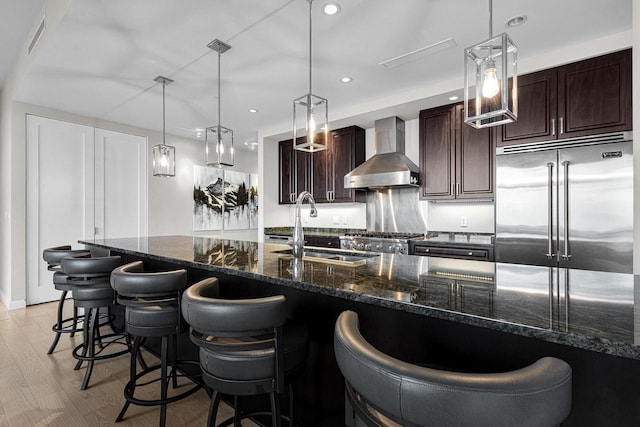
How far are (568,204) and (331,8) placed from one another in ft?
8.24

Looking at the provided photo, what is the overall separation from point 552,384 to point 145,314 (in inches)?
67.0

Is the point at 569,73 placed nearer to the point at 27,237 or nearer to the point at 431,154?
the point at 431,154

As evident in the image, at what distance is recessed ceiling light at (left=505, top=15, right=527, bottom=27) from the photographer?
92.7 inches

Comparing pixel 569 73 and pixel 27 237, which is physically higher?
pixel 569 73

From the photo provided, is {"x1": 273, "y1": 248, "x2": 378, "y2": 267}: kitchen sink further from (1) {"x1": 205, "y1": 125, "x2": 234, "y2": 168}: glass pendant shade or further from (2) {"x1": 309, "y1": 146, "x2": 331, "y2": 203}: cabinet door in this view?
(2) {"x1": 309, "y1": 146, "x2": 331, "y2": 203}: cabinet door

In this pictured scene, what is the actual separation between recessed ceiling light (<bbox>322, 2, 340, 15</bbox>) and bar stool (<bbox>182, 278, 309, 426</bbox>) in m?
1.99

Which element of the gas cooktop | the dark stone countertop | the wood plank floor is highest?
the dark stone countertop

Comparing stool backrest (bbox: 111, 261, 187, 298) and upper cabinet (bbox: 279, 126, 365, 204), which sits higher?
upper cabinet (bbox: 279, 126, 365, 204)

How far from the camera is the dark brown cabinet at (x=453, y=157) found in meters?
3.46

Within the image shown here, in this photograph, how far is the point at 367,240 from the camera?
13.0 ft

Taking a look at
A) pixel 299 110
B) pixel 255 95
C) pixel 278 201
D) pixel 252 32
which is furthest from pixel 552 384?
pixel 278 201

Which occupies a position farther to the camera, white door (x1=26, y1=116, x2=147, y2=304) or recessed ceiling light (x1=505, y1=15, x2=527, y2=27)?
white door (x1=26, y1=116, x2=147, y2=304)

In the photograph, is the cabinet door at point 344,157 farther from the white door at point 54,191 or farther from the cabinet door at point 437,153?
the white door at point 54,191

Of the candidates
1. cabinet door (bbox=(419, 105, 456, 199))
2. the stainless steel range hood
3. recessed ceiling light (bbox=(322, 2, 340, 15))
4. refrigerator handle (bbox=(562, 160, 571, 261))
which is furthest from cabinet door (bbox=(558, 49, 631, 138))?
recessed ceiling light (bbox=(322, 2, 340, 15))
